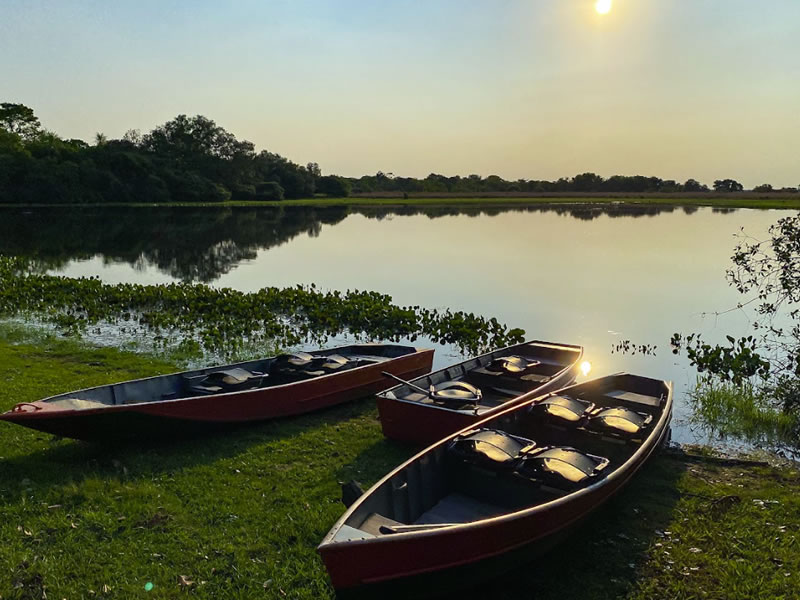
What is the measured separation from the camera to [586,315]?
2067 cm

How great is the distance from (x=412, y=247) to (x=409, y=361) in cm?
3006

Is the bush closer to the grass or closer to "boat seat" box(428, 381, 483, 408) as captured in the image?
the grass

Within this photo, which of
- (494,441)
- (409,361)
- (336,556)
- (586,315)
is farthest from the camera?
(586,315)

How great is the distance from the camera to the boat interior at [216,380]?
8712 mm

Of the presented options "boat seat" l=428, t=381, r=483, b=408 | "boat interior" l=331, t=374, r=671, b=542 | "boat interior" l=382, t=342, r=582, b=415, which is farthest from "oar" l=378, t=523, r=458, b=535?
"boat seat" l=428, t=381, r=483, b=408

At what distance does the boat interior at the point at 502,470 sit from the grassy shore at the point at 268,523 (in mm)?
695

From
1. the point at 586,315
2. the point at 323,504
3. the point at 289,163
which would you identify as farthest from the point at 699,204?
the point at 323,504

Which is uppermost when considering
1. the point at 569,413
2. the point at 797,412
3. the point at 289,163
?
the point at 289,163

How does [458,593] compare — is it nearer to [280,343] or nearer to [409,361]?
[409,361]

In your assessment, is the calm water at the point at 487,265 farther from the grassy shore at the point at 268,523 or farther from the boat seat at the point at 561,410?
the grassy shore at the point at 268,523

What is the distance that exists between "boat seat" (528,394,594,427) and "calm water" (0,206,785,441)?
10.5 feet

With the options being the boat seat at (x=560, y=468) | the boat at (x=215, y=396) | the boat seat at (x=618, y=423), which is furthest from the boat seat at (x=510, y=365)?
the boat seat at (x=560, y=468)

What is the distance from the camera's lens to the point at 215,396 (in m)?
9.09

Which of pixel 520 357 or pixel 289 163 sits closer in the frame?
pixel 520 357
